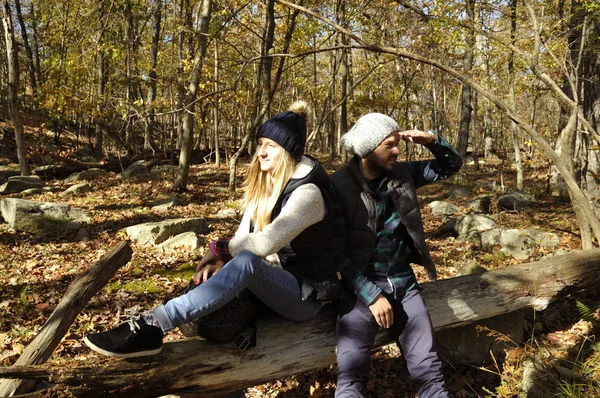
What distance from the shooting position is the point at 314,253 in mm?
2877

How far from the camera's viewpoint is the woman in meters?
2.57

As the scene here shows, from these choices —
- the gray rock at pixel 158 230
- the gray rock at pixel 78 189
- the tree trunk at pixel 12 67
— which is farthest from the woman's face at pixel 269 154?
the tree trunk at pixel 12 67

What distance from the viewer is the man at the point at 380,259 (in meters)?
2.97

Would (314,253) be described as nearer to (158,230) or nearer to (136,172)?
(158,230)

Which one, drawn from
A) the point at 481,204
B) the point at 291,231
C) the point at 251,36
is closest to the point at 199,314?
the point at 291,231

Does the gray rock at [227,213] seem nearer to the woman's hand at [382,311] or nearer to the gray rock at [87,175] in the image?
the gray rock at [87,175]

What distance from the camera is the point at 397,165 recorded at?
11.0ft

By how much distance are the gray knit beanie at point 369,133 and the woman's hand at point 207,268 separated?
1.29m

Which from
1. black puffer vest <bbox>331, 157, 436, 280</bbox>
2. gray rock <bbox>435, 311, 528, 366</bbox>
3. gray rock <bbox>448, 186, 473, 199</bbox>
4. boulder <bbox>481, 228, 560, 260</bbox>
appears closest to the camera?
black puffer vest <bbox>331, 157, 436, 280</bbox>

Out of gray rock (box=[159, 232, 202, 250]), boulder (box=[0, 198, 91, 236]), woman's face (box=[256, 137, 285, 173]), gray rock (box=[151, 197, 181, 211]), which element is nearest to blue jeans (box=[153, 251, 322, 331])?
woman's face (box=[256, 137, 285, 173])

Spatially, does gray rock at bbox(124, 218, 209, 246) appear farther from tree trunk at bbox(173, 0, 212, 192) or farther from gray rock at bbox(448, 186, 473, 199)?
gray rock at bbox(448, 186, 473, 199)

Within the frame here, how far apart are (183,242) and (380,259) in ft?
16.8

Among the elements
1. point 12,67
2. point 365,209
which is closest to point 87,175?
point 12,67

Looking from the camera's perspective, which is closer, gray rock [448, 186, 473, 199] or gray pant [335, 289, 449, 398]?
gray pant [335, 289, 449, 398]
